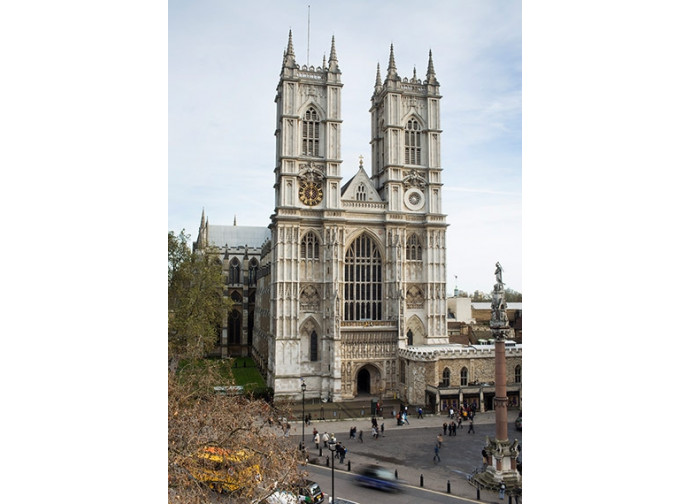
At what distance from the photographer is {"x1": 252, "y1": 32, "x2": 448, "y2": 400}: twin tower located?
118ft

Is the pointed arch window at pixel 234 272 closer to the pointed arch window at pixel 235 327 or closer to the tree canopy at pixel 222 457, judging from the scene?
the pointed arch window at pixel 235 327

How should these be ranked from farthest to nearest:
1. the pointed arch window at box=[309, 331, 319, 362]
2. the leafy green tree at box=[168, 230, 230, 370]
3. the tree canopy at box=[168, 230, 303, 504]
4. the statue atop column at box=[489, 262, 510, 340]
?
the pointed arch window at box=[309, 331, 319, 362]
the leafy green tree at box=[168, 230, 230, 370]
the statue atop column at box=[489, 262, 510, 340]
the tree canopy at box=[168, 230, 303, 504]

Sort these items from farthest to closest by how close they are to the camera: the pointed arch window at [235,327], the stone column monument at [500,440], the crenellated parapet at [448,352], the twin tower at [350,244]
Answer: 1. the pointed arch window at [235,327]
2. the twin tower at [350,244]
3. the crenellated parapet at [448,352]
4. the stone column monument at [500,440]

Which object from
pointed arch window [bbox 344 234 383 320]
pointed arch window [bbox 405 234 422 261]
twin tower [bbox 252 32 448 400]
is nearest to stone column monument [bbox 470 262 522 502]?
twin tower [bbox 252 32 448 400]

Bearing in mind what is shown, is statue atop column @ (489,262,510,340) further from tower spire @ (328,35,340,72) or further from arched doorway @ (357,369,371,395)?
tower spire @ (328,35,340,72)

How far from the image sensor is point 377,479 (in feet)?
66.3

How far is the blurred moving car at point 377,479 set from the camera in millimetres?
19391

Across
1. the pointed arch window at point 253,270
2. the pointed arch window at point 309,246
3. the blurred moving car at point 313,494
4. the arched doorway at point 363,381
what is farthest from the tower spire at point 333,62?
the blurred moving car at point 313,494

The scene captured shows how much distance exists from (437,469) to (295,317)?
1693cm

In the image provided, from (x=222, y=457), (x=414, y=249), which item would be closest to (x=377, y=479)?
(x=222, y=457)

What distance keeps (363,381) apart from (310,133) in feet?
62.9

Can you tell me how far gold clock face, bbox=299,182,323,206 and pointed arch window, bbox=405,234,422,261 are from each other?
25.5 feet

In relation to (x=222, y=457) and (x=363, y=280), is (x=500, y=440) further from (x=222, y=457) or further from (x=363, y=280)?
(x=363, y=280)

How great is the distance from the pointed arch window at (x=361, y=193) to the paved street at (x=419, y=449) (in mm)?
16589
